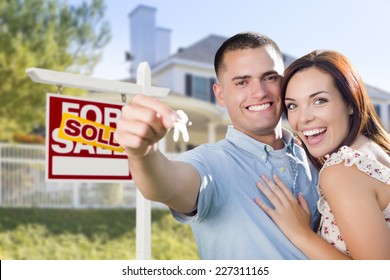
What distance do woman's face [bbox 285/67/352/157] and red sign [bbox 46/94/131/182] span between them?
1.71m

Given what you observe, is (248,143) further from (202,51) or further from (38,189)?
(202,51)

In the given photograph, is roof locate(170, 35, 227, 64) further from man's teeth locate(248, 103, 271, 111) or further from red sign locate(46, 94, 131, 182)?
man's teeth locate(248, 103, 271, 111)

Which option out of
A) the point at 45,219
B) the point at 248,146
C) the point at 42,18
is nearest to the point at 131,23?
the point at 42,18

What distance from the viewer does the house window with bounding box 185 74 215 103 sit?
14.8 meters

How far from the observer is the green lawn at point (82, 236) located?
7.23m

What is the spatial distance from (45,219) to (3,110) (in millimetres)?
2303

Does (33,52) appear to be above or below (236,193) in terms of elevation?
above

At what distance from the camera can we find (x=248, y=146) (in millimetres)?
1796

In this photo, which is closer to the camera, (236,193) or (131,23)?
(236,193)

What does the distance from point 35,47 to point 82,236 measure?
410 centimetres

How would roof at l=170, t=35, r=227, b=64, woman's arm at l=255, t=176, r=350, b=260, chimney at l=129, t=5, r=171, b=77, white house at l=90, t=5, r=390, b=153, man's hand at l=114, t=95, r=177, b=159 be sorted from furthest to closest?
chimney at l=129, t=5, r=171, b=77 → roof at l=170, t=35, r=227, b=64 → white house at l=90, t=5, r=390, b=153 → woman's arm at l=255, t=176, r=350, b=260 → man's hand at l=114, t=95, r=177, b=159

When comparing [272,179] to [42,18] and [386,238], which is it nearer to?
[386,238]

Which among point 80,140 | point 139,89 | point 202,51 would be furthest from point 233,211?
point 202,51

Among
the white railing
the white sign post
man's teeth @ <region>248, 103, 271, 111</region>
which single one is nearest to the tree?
the white railing
